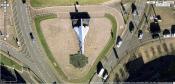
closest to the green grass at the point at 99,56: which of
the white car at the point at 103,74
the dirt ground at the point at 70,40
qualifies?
the dirt ground at the point at 70,40

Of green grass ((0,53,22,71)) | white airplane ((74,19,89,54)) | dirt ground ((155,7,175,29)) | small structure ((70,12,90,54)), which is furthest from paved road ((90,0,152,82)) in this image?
green grass ((0,53,22,71))

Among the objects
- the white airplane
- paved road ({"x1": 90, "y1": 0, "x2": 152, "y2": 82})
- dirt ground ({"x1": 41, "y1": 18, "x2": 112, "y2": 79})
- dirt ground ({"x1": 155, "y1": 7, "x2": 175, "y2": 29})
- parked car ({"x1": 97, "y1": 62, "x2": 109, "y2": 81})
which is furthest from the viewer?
dirt ground ({"x1": 155, "y1": 7, "x2": 175, "y2": 29})

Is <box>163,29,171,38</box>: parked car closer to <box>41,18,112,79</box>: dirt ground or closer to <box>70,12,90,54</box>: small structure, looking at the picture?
<box>41,18,112,79</box>: dirt ground

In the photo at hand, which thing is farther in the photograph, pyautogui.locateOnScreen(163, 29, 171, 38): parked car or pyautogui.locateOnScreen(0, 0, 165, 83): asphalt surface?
pyautogui.locateOnScreen(163, 29, 171, 38): parked car

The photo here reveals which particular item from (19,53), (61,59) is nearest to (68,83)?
(61,59)

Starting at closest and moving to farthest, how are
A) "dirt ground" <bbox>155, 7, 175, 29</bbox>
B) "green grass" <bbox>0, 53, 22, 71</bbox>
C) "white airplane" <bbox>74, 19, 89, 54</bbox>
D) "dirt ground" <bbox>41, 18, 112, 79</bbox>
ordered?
"white airplane" <bbox>74, 19, 89, 54</bbox> < "green grass" <bbox>0, 53, 22, 71</bbox> < "dirt ground" <bbox>41, 18, 112, 79</bbox> < "dirt ground" <bbox>155, 7, 175, 29</bbox>

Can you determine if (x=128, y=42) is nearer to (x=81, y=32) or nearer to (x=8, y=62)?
(x=81, y=32)

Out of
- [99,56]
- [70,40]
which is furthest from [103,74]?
[70,40]
